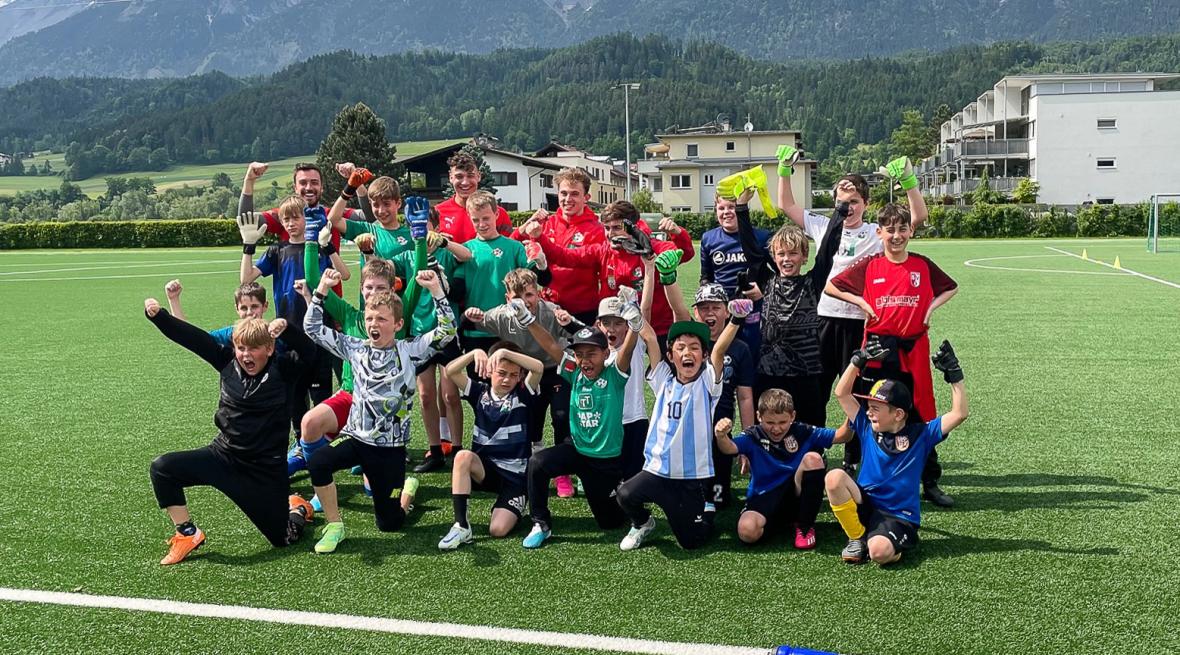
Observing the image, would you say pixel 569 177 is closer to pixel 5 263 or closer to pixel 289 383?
pixel 289 383

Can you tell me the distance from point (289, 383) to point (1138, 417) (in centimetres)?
699

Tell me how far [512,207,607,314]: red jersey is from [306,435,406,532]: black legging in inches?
68.2

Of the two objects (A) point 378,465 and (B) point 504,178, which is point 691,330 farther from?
(B) point 504,178

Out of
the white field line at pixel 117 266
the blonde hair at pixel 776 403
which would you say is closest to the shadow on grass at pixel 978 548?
the blonde hair at pixel 776 403

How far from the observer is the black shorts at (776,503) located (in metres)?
5.12

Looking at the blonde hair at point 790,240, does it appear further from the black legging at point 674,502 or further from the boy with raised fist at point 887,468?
the black legging at point 674,502

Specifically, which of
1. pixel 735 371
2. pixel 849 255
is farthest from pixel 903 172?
pixel 735 371

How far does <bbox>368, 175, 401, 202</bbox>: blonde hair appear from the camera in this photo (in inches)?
264

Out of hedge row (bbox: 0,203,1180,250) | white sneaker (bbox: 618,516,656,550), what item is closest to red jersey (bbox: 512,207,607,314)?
white sneaker (bbox: 618,516,656,550)

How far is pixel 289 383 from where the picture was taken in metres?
5.40

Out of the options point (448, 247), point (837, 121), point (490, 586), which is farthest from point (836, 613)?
point (837, 121)

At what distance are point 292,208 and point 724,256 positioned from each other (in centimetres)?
316

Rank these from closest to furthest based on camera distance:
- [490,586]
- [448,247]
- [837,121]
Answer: [490,586]
[448,247]
[837,121]

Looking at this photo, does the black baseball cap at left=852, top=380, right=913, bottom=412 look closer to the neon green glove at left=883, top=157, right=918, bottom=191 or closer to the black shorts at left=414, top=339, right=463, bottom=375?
the neon green glove at left=883, top=157, right=918, bottom=191
